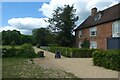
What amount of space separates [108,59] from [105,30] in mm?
20080

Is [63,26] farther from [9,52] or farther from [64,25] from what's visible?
[9,52]

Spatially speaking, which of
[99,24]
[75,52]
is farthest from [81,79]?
[99,24]

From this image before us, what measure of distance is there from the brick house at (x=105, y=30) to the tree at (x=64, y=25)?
4.39m

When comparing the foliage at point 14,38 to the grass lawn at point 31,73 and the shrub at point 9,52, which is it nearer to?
the shrub at point 9,52

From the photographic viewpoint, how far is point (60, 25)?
49.9 meters

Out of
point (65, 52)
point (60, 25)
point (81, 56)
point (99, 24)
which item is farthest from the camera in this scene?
point (60, 25)

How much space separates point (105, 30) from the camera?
36312 mm

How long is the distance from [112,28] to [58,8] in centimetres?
2036

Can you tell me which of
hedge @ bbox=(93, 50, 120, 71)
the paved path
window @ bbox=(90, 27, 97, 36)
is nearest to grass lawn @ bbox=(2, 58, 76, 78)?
the paved path

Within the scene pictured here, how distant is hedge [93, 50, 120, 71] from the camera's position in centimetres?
1594

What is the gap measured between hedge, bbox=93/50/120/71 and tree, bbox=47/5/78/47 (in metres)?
30.4

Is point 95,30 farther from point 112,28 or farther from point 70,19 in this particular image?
point 70,19

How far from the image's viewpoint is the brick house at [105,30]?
109ft

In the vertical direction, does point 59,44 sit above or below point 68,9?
below
